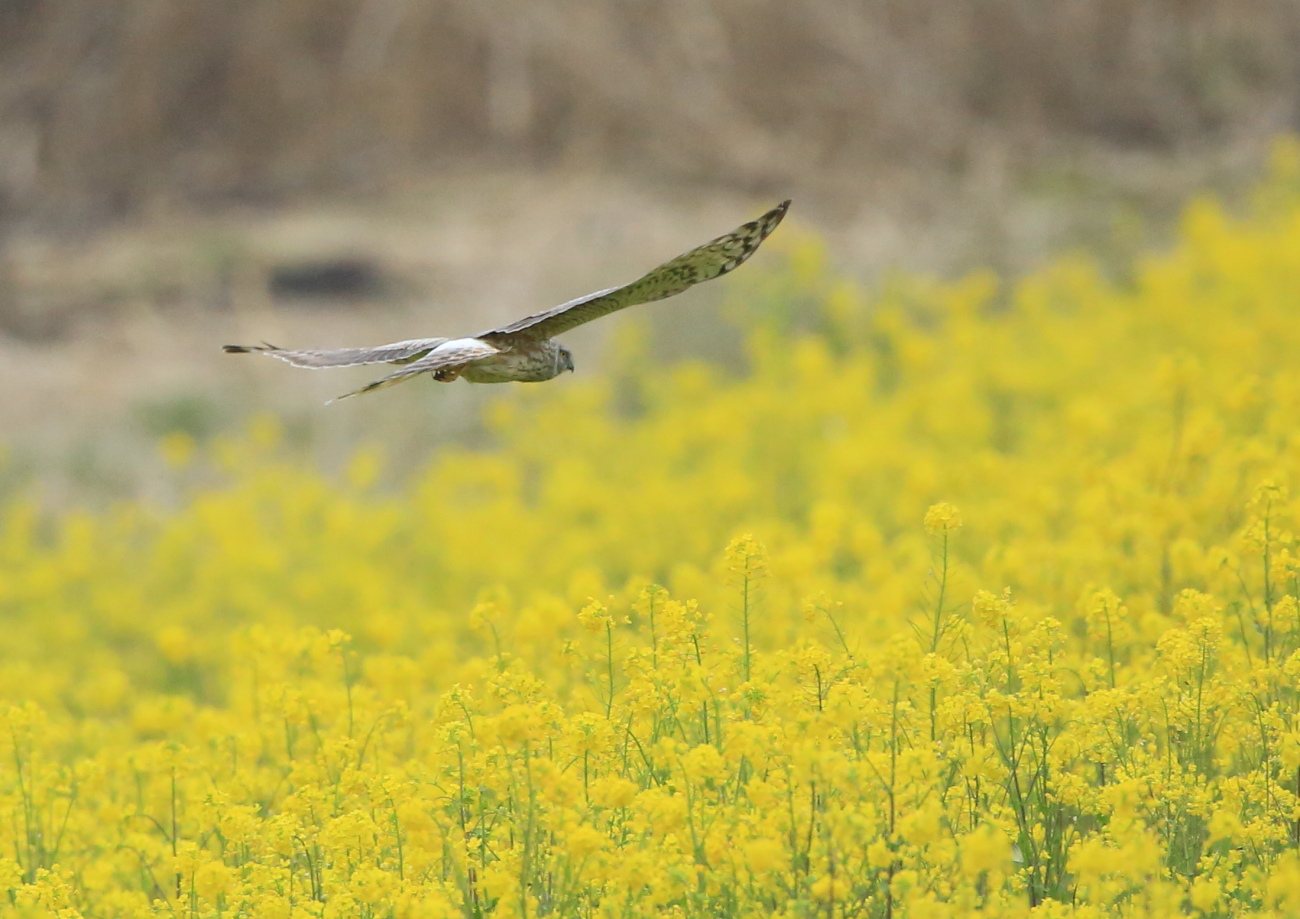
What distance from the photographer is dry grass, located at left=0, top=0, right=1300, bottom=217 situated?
16266 mm

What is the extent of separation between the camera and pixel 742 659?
11.1ft

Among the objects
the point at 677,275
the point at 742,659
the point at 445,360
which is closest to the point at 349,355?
the point at 445,360

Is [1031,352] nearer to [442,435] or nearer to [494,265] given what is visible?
[442,435]

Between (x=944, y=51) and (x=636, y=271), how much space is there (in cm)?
537

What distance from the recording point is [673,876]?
8.77 feet

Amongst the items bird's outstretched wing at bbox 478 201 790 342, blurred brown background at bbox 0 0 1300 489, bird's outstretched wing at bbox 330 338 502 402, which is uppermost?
blurred brown background at bbox 0 0 1300 489

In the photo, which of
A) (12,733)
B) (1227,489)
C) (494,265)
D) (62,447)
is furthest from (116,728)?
(494,265)

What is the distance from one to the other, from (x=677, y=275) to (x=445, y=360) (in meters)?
0.47

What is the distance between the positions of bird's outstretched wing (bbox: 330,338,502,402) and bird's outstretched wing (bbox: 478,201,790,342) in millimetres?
58

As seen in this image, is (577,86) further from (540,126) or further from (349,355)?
(349,355)

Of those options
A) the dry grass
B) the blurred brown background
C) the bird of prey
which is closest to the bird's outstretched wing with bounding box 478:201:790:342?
the bird of prey

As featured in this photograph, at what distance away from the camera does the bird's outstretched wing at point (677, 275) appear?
303cm

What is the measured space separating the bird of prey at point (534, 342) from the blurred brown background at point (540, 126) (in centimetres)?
1113

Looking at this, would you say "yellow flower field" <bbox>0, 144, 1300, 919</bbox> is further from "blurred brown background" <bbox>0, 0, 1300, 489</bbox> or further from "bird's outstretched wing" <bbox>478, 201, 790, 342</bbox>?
"blurred brown background" <bbox>0, 0, 1300, 489</bbox>
